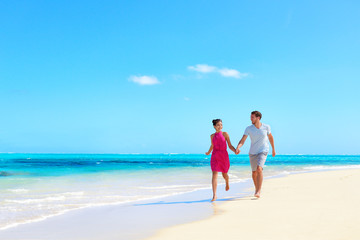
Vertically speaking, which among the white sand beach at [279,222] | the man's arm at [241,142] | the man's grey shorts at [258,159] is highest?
the man's arm at [241,142]

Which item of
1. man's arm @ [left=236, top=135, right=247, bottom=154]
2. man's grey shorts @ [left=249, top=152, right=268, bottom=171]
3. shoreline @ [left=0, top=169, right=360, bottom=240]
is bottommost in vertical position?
shoreline @ [left=0, top=169, right=360, bottom=240]

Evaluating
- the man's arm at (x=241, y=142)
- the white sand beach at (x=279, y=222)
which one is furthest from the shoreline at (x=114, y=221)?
the man's arm at (x=241, y=142)

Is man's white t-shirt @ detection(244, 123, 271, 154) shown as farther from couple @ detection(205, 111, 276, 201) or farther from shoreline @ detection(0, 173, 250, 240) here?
shoreline @ detection(0, 173, 250, 240)

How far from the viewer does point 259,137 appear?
7.11 m

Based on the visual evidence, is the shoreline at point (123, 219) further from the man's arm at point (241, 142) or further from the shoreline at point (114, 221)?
the man's arm at point (241, 142)

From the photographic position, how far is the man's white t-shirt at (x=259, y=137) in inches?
279

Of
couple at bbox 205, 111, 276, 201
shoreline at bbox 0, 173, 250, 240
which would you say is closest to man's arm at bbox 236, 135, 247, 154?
couple at bbox 205, 111, 276, 201

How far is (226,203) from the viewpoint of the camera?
6.71 metres

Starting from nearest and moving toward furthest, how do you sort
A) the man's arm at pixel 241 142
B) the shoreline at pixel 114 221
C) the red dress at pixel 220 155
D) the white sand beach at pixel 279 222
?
1. the white sand beach at pixel 279 222
2. the shoreline at pixel 114 221
3. the man's arm at pixel 241 142
4. the red dress at pixel 220 155

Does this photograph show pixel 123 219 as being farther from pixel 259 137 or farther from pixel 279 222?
pixel 259 137

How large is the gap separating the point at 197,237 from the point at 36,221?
9.17 ft

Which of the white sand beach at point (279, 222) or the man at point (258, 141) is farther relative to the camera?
the man at point (258, 141)

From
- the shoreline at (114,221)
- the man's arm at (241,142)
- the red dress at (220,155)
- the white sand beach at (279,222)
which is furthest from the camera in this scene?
the red dress at (220,155)

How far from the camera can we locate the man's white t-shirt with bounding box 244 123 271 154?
710cm
